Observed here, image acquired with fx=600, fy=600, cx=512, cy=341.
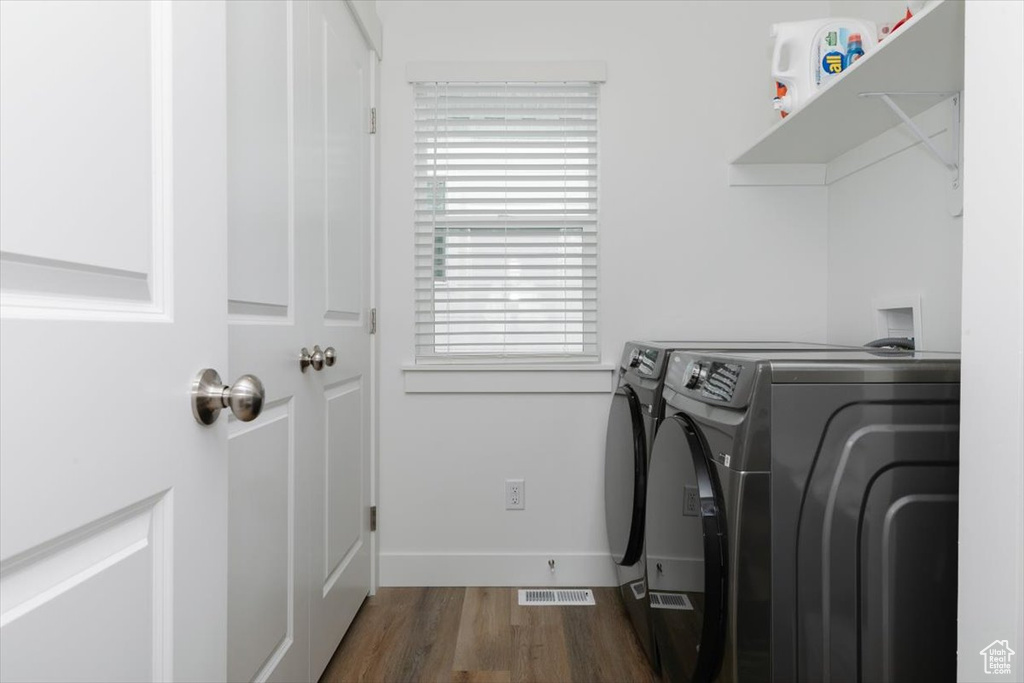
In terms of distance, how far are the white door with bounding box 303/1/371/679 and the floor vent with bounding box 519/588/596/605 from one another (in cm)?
56

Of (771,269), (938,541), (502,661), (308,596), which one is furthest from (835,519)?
(771,269)

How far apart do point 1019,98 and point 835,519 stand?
681mm

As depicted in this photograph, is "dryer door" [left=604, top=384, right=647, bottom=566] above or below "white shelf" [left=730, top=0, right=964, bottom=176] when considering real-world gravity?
below

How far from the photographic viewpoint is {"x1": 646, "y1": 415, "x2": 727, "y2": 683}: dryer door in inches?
42.6

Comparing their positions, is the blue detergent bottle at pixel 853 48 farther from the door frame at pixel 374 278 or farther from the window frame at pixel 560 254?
the door frame at pixel 374 278

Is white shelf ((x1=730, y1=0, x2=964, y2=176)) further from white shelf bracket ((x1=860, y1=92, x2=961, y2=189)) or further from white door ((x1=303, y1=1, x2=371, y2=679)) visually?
white door ((x1=303, y1=1, x2=371, y2=679))

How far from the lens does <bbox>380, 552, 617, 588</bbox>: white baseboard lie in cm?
217

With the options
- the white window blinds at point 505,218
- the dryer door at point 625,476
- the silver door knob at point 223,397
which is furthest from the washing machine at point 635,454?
the silver door knob at point 223,397

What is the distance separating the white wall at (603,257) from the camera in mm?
2156

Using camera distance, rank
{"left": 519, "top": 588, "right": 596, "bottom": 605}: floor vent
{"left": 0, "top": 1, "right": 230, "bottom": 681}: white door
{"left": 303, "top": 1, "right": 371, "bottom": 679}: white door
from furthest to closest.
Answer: {"left": 519, "top": 588, "right": 596, "bottom": 605}: floor vent, {"left": 303, "top": 1, "right": 371, "bottom": 679}: white door, {"left": 0, "top": 1, "right": 230, "bottom": 681}: white door

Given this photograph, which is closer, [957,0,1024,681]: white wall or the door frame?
[957,0,1024,681]: white wall

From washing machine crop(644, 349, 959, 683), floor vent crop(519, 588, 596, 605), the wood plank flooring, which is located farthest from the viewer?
floor vent crop(519, 588, 596, 605)

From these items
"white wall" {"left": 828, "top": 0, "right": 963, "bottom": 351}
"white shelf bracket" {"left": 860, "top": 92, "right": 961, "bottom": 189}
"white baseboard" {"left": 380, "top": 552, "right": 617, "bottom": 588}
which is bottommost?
"white baseboard" {"left": 380, "top": 552, "right": 617, "bottom": 588}

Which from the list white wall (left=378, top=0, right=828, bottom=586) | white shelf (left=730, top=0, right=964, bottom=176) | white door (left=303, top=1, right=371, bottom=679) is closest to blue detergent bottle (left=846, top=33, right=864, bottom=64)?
white shelf (left=730, top=0, right=964, bottom=176)
